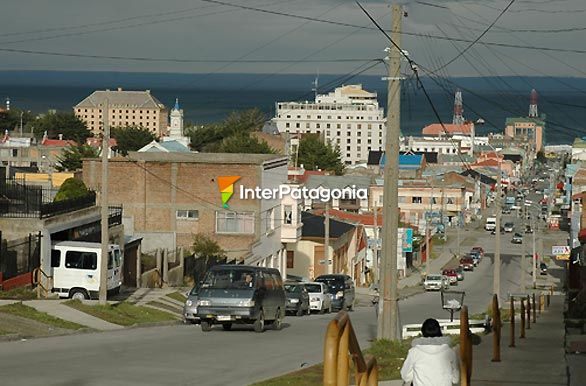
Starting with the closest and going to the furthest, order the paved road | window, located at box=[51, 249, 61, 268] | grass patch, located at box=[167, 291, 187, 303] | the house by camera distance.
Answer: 1. the paved road
2. window, located at box=[51, 249, 61, 268]
3. grass patch, located at box=[167, 291, 187, 303]
4. the house

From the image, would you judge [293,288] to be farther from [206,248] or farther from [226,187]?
[226,187]

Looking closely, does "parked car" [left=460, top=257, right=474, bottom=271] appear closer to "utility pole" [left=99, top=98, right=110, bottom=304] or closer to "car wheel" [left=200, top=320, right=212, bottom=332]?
"utility pole" [left=99, top=98, right=110, bottom=304]

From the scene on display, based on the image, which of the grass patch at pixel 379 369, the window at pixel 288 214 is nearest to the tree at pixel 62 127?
the window at pixel 288 214

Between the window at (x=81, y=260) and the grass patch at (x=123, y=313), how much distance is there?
8.63ft

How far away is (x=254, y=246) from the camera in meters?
67.1

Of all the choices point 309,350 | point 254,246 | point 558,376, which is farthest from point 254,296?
point 254,246

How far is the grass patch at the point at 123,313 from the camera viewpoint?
1335 inches

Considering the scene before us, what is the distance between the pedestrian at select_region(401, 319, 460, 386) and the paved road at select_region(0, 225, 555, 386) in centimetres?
696

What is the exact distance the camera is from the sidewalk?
18047 millimetres

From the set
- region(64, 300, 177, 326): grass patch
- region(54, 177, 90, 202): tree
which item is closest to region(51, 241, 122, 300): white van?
region(64, 300, 177, 326): grass patch

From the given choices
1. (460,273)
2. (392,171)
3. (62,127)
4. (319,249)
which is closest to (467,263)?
(460,273)

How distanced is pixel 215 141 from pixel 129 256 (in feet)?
381

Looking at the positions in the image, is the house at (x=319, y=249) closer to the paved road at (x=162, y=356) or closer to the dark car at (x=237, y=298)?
the dark car at (x=237, y=298)

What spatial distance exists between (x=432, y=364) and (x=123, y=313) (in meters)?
24.5
